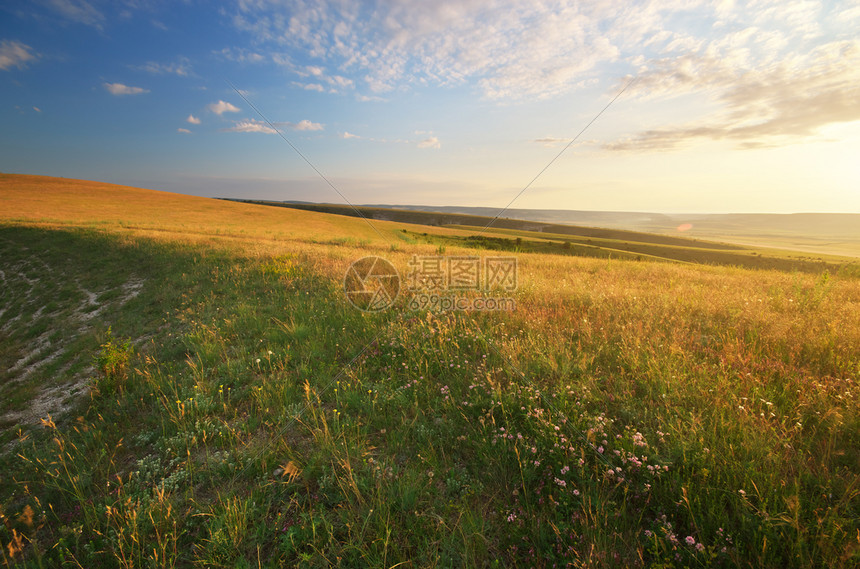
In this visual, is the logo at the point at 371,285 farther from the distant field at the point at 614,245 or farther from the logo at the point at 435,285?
the distant field at the point at 614,245

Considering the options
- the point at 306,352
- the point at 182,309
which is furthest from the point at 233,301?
the point at 306,352

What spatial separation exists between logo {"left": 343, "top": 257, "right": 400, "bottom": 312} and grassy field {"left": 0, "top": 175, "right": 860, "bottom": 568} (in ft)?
Answer: 2.13

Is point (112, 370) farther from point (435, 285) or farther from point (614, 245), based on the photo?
point (614, 245)

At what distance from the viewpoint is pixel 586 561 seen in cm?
214

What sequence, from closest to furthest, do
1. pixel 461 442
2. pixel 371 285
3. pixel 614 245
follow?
1. pixel 461 442
2. pixel 371 285
3. pixel 614 245

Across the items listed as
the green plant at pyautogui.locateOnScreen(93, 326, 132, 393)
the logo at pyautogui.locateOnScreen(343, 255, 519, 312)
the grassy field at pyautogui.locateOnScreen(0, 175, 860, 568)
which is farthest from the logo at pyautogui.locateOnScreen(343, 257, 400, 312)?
the green plant at pyautogui.locateOnScreen(93, 326, 132, 393)

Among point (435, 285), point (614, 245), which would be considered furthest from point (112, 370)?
point (614, 245)

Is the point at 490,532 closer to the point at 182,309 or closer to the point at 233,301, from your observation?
the point at 233,301

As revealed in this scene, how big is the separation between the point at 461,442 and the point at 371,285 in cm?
586

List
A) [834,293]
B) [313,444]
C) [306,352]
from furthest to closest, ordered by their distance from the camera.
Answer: [834,293], [306,352], [313,444]

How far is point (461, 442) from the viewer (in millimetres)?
3395

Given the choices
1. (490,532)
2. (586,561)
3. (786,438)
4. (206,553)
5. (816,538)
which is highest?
(786,438)

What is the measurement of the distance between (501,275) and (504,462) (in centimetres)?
749

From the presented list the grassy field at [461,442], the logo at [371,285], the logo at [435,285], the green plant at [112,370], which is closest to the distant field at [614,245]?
the logo at [435,285]
